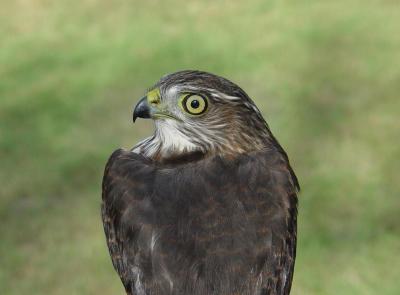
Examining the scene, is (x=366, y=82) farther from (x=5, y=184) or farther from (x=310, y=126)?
(x=5, y=184)

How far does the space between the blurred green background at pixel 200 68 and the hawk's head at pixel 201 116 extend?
8.60ft

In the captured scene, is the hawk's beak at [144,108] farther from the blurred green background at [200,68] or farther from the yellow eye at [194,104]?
the blurred green background at [200,68]

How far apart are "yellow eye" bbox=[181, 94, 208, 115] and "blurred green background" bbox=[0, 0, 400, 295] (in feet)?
9.34

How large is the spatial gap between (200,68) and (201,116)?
19.8ft

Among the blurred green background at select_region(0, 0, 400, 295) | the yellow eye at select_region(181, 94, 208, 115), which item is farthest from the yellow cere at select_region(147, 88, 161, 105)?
the blurred green background at select_region(0, 0, 400, 295)

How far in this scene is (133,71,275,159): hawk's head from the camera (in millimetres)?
4539

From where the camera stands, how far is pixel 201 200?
4.33 metres

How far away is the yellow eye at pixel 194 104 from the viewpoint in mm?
4559

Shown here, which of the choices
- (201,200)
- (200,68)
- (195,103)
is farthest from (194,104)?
(200,68)

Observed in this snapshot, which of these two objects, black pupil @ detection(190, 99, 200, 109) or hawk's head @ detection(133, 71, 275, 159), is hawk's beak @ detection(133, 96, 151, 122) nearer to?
hawk's head @ detection(133, 71, 275, 159)

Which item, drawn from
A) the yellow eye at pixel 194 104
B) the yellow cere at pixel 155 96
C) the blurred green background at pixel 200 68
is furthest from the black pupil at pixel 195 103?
the blurred green background at pixel 200 68

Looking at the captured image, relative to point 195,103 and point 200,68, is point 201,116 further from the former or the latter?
point 200,68

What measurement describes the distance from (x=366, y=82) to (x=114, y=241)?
651 cm

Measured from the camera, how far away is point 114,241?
14.8 ft
